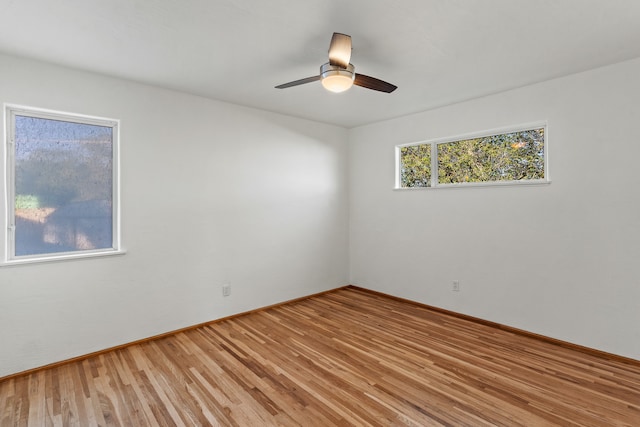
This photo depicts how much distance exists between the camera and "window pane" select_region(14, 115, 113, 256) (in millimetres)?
2672

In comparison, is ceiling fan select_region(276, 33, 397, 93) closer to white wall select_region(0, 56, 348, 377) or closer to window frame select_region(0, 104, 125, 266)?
white wall select_region(0, 56, 348, 377)

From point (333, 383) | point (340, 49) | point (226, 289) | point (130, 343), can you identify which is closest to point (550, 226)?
point (333, 383)

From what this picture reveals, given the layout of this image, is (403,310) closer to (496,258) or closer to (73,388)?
(496,258)

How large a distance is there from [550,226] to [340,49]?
8.63 ft

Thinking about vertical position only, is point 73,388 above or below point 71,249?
below

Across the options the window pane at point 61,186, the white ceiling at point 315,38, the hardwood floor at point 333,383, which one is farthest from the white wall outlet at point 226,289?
→ the white ceiling at point 315,38

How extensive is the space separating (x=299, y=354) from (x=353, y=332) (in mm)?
730

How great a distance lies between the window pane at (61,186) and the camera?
2.67 metres

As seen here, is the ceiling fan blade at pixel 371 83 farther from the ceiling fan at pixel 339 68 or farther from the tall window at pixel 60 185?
the tall window at pixel 60 185

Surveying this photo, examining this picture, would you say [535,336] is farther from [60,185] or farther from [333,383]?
[60,185]

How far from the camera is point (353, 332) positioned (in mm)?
3439

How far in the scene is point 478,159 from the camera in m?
3.78

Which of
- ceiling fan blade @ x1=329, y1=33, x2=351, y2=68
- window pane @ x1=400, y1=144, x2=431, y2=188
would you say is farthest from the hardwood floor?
ceiling fan blade @ x1=329, y1=33, x2=351, y2=68

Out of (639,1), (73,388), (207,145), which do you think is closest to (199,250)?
(207,145)
